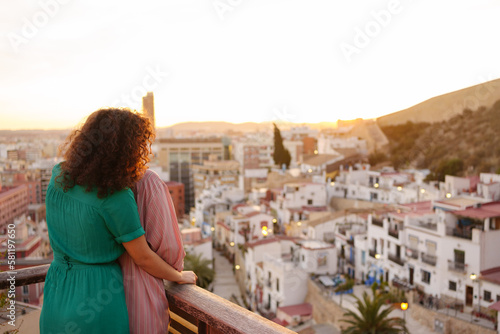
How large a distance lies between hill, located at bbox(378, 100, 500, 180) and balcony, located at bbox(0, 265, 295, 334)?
776 inches

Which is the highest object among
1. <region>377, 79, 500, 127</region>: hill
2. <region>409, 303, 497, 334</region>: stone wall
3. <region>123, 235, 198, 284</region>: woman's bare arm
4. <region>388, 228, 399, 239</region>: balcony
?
<region>377, 79, 500, 127</region>: hill

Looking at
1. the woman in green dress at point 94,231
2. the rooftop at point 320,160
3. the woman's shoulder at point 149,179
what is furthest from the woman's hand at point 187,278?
the rooftop at point 320,160

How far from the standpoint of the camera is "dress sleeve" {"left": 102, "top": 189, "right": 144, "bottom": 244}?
3.72 feet

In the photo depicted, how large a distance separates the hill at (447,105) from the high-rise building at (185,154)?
59.8 ft

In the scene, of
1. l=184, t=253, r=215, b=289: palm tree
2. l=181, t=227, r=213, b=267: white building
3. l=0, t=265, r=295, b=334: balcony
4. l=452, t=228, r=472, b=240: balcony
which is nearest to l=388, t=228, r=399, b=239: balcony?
l=452, t=228, r=472, b=240: balcony

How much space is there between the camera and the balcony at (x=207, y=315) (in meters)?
1.04

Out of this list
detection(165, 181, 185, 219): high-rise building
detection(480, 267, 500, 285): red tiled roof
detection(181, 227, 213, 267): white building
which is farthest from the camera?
detection(165, 181, 185, 219): high-rise building

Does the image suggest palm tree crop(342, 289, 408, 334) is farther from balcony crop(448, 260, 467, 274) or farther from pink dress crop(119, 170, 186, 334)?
pink dress crop(119, 170, 186, 334)

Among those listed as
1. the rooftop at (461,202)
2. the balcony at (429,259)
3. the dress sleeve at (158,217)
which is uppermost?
the dress sleeve at (158,217)

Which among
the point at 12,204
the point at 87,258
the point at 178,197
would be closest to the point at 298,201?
the point at 12,204

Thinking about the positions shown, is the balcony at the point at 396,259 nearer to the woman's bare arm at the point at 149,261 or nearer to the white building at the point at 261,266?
the white building at the point at 261,266

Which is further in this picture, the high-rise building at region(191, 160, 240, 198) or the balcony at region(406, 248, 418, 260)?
the high-rise building at region(191, 160, 240, 198)

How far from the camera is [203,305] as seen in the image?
120cm

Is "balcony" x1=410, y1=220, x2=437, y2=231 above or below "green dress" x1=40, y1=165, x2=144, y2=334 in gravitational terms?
below
